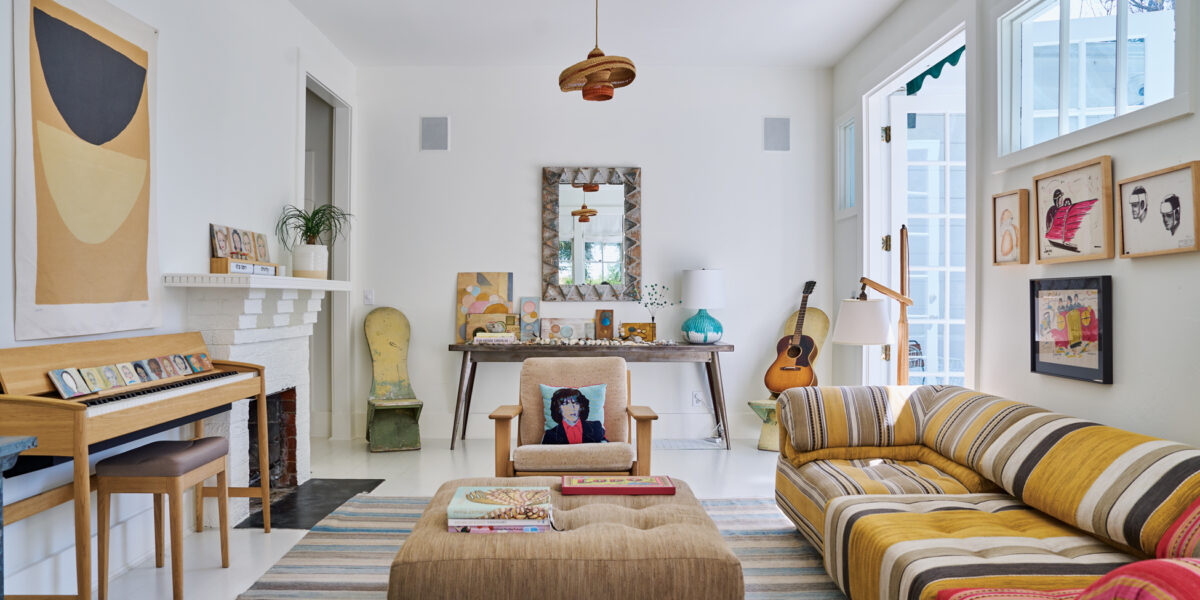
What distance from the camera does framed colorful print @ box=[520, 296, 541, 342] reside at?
5.38 m

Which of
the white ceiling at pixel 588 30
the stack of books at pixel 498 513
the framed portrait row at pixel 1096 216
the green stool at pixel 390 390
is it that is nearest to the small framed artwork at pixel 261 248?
the green stool at pixel 390 390

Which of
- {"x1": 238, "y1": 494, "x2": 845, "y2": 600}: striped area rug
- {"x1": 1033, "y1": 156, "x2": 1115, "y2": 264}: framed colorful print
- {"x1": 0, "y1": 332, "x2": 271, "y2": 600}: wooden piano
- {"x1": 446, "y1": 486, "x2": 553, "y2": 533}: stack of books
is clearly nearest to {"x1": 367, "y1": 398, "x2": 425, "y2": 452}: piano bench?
{"x1": 238, "y1": 494, "x2": 845, "y2": 600}: striped area rug

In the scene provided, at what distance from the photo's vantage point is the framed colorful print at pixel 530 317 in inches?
212

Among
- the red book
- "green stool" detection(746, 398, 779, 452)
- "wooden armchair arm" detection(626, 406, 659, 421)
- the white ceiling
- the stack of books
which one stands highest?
the white ceiling

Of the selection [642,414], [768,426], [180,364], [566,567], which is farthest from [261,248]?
[768,426]

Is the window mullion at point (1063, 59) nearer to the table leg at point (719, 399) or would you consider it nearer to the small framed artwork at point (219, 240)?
the table leg at point (719, 399)

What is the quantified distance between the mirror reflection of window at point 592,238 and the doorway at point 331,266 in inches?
64.2

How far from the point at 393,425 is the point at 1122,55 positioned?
452cm

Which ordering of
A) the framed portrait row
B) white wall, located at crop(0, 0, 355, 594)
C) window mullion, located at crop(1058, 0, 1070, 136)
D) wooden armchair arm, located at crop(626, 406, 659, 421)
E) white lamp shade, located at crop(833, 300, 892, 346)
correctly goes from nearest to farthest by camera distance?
1. the framed portrait row
2. white wall, located at crop(0, 0, 355, 594)
3. window mullion, located at crop(1058, 0, 1070, 136)
4. wooden armchair arm, located at crop(626, 406, 659, 421)
5. white lamp shade, located at crop(833, 300, 892, 346)

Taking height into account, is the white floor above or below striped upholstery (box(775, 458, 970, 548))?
below

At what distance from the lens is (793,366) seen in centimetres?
490

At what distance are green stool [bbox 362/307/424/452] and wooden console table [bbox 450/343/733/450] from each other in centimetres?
33

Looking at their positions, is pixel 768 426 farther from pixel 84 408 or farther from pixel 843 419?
pixel 84 408

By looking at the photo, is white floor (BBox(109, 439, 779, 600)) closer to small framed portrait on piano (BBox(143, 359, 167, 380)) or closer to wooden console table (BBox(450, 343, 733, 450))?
wooden console table (BBox(450, 343, 733, 450))
